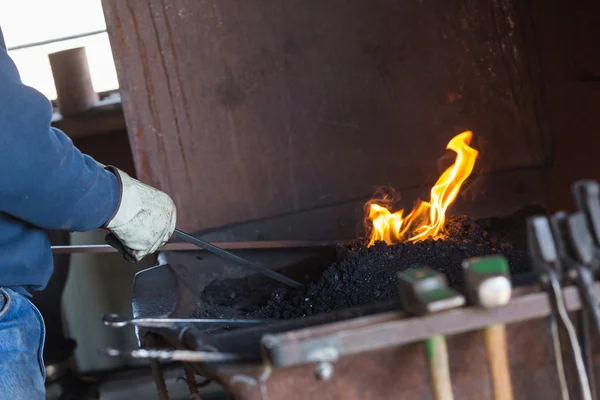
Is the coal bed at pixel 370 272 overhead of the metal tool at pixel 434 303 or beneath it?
beneath

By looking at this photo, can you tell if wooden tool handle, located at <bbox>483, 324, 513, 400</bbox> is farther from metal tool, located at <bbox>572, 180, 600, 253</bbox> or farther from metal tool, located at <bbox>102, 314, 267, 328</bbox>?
metal tool, located at <bbox>102, 314, 267, 328</bbox>

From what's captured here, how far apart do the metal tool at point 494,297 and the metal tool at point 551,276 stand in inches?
1.6

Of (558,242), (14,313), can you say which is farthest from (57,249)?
(558,242)

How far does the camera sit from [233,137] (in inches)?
72.6

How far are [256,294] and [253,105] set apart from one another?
514mm

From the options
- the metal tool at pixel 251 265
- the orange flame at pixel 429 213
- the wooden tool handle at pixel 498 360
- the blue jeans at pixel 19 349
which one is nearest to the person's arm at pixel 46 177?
the blue jeans at pixel 19 349

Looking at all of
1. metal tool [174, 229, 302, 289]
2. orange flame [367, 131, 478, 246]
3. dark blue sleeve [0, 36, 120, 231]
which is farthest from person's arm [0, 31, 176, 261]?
orange flame [367, 131, 478, 246]

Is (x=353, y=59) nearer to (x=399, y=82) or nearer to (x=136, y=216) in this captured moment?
(x=399, y=82)

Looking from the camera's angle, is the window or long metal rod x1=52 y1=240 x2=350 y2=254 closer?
long metal rod x1=52 y1=240 x2=350 y2=254

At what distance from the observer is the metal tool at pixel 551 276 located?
29.1 inches

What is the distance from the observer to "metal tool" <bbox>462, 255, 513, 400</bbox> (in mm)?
714

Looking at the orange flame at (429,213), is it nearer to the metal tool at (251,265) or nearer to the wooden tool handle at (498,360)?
the metal tool at (251,265)

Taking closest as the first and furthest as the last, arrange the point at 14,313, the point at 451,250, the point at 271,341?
the point at 271,341 < the point at 14,313 < the point at 451,250

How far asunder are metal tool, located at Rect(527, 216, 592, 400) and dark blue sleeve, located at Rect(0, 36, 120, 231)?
0.78 m
